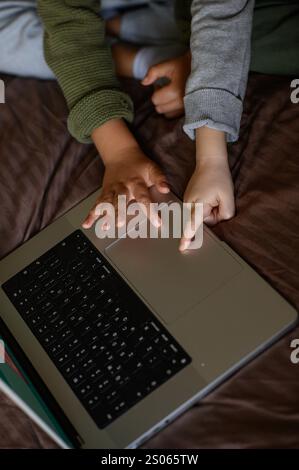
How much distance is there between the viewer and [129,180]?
76 cm

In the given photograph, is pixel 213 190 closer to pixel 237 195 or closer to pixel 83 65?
pixel 237 195

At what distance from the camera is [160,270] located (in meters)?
0.68

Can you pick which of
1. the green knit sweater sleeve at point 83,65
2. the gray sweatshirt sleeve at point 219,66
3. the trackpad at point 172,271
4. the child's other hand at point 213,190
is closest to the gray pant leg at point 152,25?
the green knit sweater sleeve at point 83,65

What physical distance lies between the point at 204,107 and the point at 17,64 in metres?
0.42

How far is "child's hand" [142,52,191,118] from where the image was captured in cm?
83

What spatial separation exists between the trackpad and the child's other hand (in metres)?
0.05

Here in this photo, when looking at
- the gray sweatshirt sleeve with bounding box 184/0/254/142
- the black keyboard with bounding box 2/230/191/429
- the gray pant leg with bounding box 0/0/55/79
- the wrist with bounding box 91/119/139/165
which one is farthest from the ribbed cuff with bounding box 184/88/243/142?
the gray pant leg with bounding box 0/0/55/79

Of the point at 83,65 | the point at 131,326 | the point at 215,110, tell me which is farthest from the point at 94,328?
the point at 83,65

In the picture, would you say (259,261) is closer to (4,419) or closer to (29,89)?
(4,419)

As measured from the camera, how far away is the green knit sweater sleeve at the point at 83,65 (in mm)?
821

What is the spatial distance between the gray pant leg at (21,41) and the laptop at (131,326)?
1.28ft

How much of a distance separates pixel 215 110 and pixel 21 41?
→ 455 mm

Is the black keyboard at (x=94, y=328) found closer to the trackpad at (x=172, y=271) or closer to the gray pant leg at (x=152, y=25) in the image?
the trackpad at (x=172, y=271)

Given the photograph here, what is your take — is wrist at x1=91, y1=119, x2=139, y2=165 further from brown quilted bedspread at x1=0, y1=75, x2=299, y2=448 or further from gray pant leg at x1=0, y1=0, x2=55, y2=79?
gray pant leg at x1=0, y1=0, x2=55, y2=79
